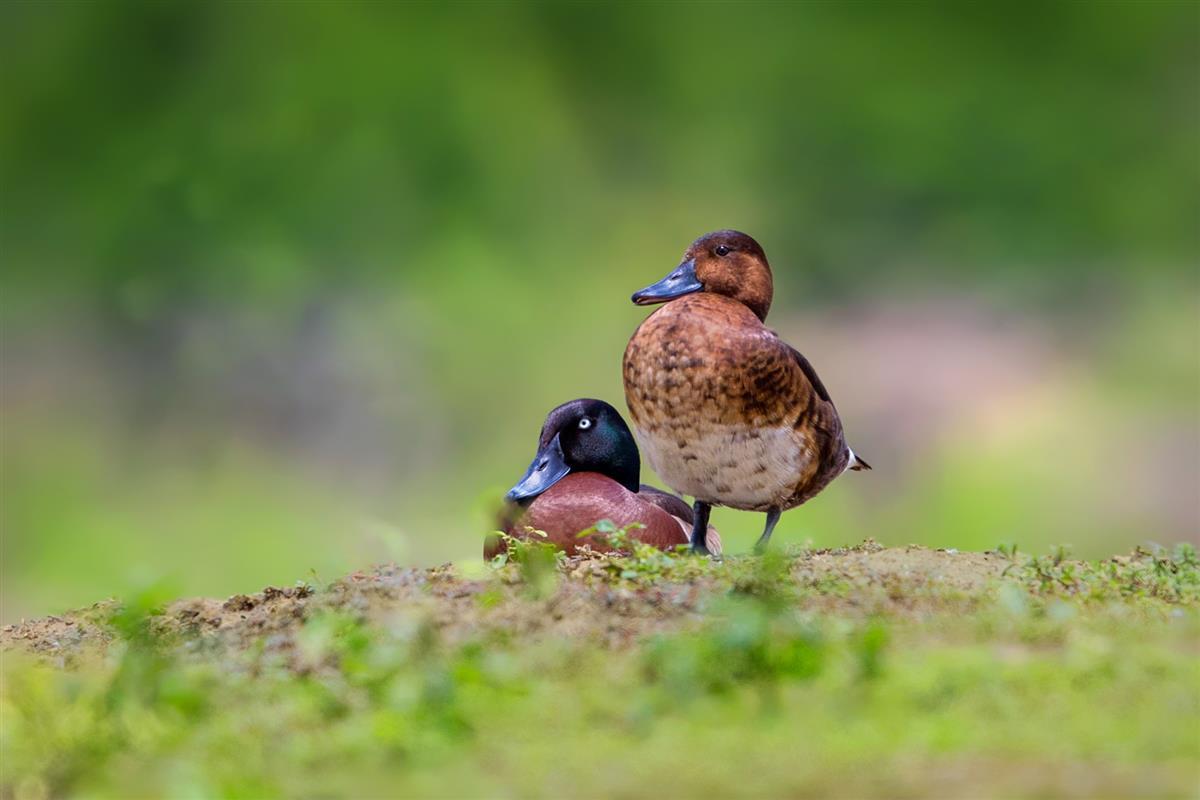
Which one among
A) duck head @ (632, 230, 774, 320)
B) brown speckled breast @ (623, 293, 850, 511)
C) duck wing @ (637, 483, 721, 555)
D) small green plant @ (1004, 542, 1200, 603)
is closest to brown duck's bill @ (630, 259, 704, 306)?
duck head @ (632, 230, 774, 320)

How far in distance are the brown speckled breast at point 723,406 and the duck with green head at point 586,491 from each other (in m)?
0.23

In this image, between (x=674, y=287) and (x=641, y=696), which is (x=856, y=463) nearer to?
(x=674, y=287)

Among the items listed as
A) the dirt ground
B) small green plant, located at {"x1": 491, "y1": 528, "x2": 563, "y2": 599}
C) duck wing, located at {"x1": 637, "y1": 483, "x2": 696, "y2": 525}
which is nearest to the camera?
the dirt ground

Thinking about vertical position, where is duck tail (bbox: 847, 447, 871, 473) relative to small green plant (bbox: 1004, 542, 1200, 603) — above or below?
above

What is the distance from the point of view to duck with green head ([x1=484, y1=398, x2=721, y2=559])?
17.3 ft

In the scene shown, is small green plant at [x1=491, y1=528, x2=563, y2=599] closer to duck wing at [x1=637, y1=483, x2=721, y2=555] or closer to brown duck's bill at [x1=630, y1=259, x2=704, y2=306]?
duck wing at [x1=637, y1=483, x2=721, y2=555]

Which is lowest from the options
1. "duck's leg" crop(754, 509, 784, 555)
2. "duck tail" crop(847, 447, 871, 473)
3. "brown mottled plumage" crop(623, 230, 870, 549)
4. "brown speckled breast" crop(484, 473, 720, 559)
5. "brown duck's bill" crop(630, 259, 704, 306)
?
"brown speckled breast" crop(484, 473, 720, 559)

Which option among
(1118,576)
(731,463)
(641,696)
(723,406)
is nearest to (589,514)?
(731,463)

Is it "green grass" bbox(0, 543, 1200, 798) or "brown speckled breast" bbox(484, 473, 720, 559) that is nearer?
"green grass" bbox(0, 543, 1200, 798)

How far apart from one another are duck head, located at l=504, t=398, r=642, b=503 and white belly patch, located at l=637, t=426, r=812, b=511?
1.33 feet

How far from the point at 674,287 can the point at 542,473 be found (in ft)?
2.91

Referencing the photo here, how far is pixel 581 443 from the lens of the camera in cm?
563

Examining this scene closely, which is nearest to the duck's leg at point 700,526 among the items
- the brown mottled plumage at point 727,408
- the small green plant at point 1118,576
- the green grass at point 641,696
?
the brown mottled plumage at point 727,408

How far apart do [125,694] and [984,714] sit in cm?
199
